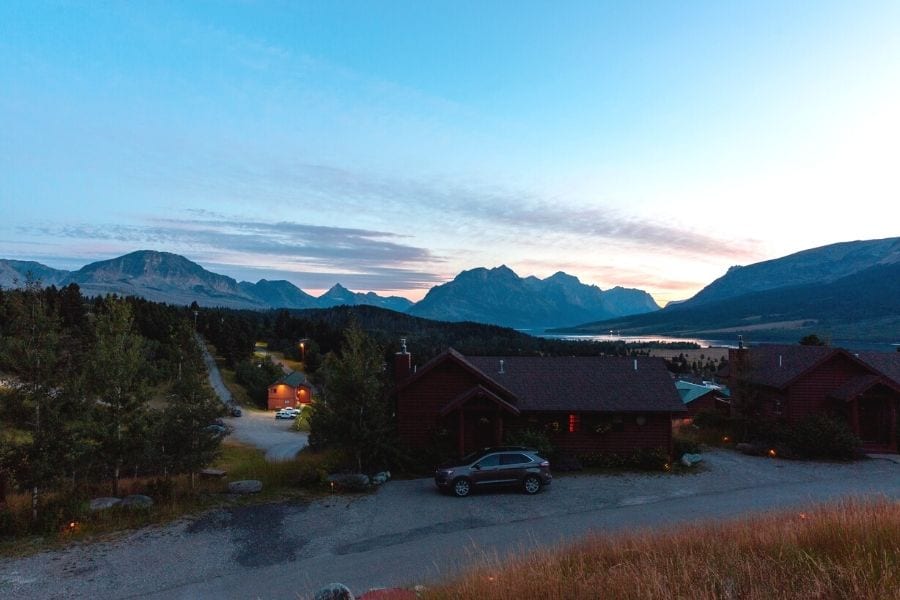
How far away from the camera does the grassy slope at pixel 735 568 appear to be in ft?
20.6

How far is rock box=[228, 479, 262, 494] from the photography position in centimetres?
2111

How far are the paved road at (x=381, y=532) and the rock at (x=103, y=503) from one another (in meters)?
2.37

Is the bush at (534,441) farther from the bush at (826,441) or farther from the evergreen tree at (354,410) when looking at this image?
the bush at (826,441)

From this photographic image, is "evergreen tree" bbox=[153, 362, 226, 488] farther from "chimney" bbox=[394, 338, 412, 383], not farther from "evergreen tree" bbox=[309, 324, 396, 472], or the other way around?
"chimney" bbox=[394, 338, 412, 383]

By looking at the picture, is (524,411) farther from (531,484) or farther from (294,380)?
(294,380)

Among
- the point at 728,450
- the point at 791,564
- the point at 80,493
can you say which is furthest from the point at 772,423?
the point at 80,493

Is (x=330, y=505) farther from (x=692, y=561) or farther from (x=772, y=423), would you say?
(x=772, y=423)

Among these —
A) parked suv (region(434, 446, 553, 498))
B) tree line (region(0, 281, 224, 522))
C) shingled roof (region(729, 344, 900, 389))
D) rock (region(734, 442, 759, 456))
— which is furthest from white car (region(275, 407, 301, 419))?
shingled roof (region(729, 344, 900, 389))

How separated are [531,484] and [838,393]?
66.3ft

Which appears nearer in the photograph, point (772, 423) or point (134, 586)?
point (134, 586)

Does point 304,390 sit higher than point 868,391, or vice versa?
point 868,391

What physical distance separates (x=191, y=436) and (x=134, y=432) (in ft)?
6.57

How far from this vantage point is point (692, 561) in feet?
24.8

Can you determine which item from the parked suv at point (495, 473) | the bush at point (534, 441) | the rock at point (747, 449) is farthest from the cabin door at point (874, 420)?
the parked suv at point (495, 473)
